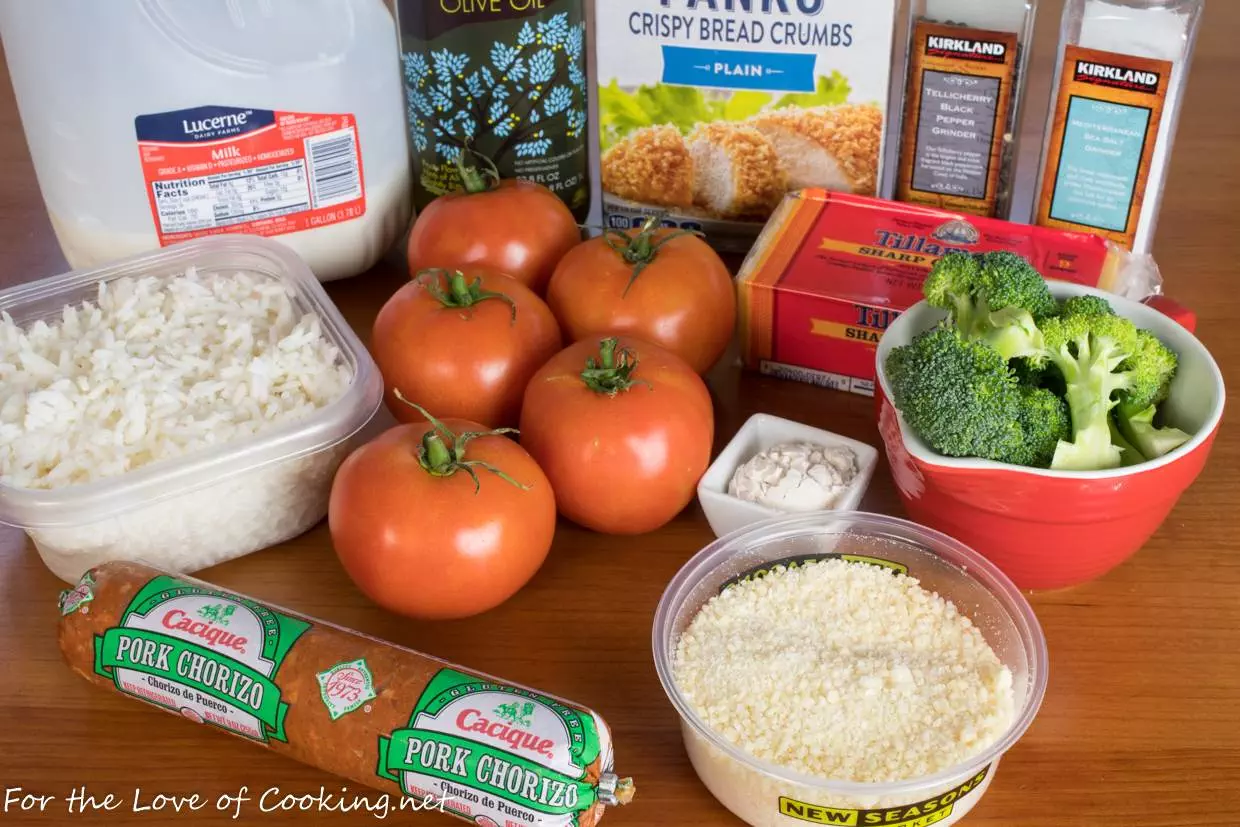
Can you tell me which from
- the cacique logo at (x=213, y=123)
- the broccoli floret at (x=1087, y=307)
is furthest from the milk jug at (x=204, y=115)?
the broccoli floret at (x=1087, y=307)

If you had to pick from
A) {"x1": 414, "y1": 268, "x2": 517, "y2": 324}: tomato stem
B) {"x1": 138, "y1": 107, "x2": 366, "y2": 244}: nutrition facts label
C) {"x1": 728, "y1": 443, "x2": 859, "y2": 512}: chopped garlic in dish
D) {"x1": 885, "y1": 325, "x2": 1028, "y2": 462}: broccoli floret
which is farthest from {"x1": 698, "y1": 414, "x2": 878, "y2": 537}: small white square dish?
{"x1": 138, "y1": 107, "x2": 366, "y2": 244}: nutrition facts label

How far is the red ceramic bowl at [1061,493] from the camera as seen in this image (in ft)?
2.75

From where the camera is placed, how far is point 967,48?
1158 mm

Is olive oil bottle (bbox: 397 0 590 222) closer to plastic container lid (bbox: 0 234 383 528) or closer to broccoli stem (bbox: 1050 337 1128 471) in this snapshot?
plastic container lid (bbox: 0 234 383 528)

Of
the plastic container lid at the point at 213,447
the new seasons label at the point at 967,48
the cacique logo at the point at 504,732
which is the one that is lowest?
the cacique logo at the point at 504,732

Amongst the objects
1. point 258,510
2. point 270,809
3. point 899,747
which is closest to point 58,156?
point 258,510

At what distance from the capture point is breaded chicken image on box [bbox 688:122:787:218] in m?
1.27

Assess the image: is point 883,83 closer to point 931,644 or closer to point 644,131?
point 644,131

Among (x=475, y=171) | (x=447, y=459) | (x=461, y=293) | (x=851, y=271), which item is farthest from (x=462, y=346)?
(x=851, y=271)

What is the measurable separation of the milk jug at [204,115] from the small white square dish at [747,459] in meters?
0.49

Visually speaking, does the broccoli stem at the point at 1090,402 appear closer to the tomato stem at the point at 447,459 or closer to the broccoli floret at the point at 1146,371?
the broccoli floret at the point at 1146,371

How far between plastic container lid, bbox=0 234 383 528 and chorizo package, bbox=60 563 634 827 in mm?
58

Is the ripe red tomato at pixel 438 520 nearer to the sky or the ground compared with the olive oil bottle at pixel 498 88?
nearer to the ground

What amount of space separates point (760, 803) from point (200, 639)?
14.9 inches
